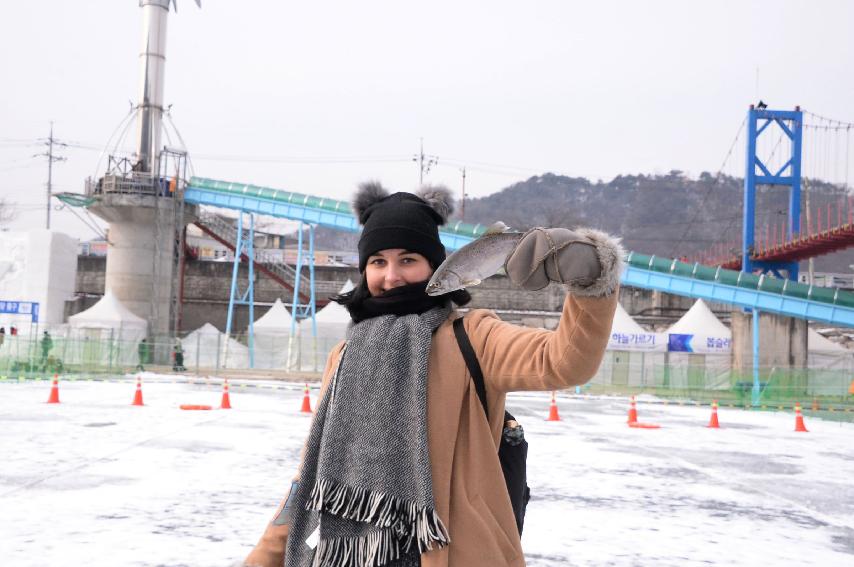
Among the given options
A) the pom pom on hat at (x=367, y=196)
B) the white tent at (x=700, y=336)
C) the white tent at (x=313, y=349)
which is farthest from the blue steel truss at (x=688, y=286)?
the pom pom on hat at (x=367, y=196)

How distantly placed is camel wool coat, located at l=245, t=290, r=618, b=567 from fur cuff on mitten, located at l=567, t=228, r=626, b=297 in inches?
7.1

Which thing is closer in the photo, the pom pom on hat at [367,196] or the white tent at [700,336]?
the pom pom on hat at [367,196]

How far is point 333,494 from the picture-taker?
2.12m

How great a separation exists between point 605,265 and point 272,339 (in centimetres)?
3088

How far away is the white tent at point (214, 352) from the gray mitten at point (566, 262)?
30.5 meters

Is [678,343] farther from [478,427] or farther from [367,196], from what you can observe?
[478,427]

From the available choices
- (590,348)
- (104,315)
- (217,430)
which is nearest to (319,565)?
(590,348)

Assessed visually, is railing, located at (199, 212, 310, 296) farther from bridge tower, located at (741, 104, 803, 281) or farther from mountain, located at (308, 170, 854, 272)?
mountain, located at (308, 170, 854, 272)

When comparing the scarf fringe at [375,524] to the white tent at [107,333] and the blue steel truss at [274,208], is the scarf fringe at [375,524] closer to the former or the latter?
the white tent at [107,333]

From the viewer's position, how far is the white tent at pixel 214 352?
3159 cm

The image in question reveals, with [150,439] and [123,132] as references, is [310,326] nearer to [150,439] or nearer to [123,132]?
[123,132]

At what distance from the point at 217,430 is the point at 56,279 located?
29.8m

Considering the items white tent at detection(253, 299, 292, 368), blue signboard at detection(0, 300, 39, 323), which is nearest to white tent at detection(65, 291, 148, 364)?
blue signboard at detection(0, 300, 39, 323)

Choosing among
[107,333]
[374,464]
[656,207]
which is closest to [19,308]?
[107,333]
